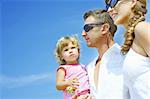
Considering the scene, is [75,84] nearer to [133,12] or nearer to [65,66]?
[65,66]

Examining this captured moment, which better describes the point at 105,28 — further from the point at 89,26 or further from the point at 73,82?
the point at 73,82

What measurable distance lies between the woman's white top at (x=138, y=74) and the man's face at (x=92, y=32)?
103 centimetres

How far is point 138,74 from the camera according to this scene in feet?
14.1

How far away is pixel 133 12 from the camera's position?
4.55 metres

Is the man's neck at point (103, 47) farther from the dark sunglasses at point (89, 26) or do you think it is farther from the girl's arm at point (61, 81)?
the girl's arm at point (61, 81)

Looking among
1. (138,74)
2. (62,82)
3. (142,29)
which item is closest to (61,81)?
(62,82)

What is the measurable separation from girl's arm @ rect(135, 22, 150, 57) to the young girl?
59.3 inches

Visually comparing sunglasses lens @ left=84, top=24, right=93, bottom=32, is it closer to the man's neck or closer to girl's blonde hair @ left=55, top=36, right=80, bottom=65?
the man's neck

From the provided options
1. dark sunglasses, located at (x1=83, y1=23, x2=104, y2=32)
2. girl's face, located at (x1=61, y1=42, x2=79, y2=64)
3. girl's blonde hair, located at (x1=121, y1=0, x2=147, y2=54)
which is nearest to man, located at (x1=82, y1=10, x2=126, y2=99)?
dark sunglasses, located at (x1=83, y1=23, x2=104, y2=32)

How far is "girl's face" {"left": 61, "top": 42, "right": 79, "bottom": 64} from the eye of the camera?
243 inches

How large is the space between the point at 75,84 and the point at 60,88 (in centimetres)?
26

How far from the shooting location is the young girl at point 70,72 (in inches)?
225

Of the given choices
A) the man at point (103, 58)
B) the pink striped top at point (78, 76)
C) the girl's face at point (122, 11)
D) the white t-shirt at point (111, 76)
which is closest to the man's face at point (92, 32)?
the man at point (103, 58)

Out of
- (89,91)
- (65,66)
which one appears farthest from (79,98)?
(65,66)
